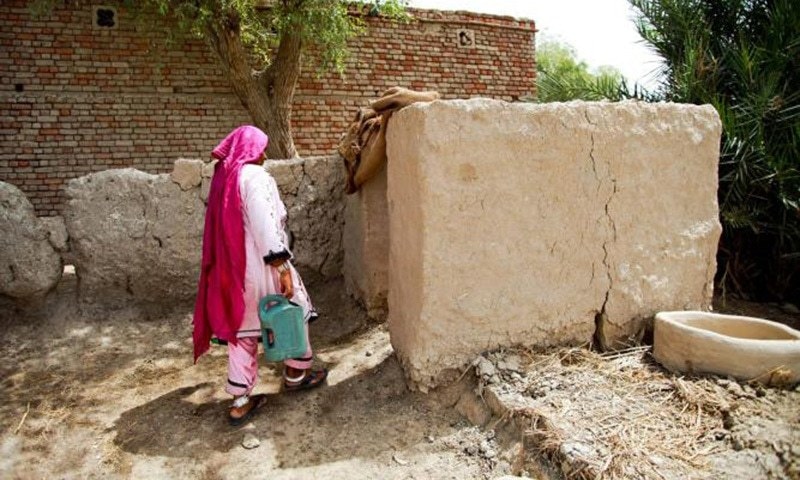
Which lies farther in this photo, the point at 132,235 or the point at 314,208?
the point at 314,208

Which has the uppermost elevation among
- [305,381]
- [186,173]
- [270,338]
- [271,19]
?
[271,19]

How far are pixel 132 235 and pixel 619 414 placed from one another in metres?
3.42

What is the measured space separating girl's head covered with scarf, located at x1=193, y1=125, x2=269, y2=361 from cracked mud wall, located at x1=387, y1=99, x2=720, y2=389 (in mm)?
804

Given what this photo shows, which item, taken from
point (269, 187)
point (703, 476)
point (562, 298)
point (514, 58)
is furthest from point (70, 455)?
point (514, 58)

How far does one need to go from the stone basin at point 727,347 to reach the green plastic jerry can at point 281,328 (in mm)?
1799

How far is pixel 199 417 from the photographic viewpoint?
2.97m

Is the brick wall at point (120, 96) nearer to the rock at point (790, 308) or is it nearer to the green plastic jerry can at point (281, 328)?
the green plastic jerry can at point (281, 328)

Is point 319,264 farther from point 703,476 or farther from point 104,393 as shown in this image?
point 703,476

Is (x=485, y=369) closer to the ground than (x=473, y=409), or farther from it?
farther from it

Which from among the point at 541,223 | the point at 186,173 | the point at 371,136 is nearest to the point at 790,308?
the point at 541,223

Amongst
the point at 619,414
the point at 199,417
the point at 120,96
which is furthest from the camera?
the point at 120,96

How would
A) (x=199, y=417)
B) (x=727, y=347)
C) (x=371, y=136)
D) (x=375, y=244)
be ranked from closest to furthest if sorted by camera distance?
1. (x=727, y=347)
2. (x=199, y=417)
3. (x=371, y=136)
4. (x=375, y=244)

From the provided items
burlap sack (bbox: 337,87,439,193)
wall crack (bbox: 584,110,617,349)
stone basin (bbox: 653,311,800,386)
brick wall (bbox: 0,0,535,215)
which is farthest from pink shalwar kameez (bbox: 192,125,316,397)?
brick wall (bbox: 0,0,535,215)

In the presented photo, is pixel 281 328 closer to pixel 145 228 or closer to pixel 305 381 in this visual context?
pixel 305 381
